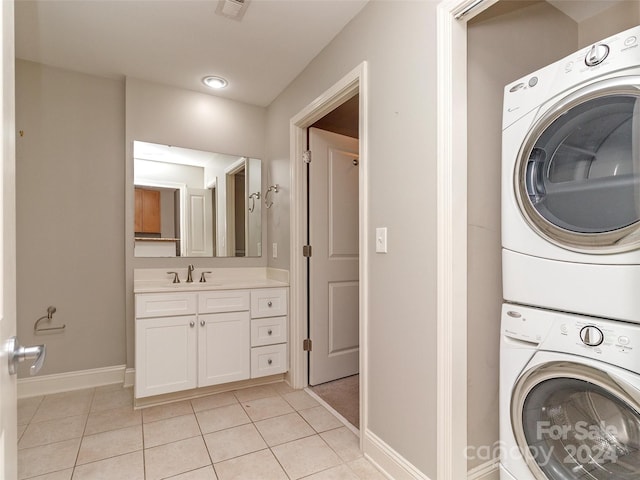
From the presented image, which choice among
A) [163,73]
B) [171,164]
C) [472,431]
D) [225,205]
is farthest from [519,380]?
[163,73]

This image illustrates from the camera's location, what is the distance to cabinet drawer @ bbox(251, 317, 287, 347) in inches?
101

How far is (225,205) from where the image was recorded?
117 inches

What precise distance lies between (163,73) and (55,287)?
1.79 m

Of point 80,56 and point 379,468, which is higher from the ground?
point 80,56

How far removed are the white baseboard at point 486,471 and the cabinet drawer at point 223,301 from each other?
167cm

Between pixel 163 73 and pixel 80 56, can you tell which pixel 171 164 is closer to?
pixel 163 73

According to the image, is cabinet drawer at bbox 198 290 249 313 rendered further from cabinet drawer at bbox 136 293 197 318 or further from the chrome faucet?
the chrome faucet

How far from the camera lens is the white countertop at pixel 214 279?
2.44 metres

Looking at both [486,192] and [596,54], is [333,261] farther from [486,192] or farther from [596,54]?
[596,54]

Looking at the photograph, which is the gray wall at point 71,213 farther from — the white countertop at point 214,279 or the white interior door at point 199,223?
the white interior door at point 199,223

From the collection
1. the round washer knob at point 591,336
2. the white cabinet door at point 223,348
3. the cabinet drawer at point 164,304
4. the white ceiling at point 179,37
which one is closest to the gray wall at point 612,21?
the white ceiling at point 179,37

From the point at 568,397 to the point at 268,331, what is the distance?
1900mm

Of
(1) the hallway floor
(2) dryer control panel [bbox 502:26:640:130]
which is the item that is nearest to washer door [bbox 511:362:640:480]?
(2) dryer control panel [bbox 502:26:640:130]

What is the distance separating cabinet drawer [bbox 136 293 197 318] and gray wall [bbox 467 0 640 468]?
69.3 inches
